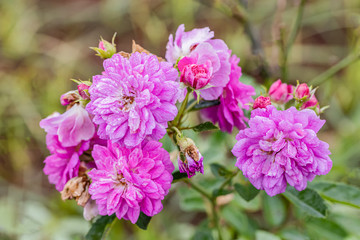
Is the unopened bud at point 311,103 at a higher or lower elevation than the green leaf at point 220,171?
higher

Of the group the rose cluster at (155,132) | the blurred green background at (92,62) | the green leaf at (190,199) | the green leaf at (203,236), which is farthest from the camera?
the blurred green background at (92,62)

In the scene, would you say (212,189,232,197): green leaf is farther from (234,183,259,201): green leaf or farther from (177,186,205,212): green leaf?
(177,186,205,212): green leaf

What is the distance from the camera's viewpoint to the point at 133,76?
0.84m

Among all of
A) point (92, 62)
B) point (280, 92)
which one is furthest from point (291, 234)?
point (92, 62)

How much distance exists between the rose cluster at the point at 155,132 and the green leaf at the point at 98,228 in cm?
11

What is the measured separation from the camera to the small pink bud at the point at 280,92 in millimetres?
983

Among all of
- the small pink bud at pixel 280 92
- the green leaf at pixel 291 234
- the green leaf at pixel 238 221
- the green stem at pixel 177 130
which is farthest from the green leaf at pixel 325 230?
the green stem at pixel 177 130

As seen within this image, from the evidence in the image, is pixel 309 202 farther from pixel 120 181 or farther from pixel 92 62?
pixel 92 62

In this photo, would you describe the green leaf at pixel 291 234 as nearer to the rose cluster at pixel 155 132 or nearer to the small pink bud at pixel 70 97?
the rose cluster at pixel 155 132

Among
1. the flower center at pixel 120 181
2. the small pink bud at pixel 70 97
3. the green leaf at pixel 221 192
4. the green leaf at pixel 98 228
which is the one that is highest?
the small pink bud at pixel 70 97

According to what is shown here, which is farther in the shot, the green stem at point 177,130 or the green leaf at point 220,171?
the green leaf at point 220,171

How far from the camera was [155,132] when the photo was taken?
33.5 inches

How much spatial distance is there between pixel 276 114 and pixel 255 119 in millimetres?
51

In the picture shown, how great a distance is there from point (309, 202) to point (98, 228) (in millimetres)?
585
